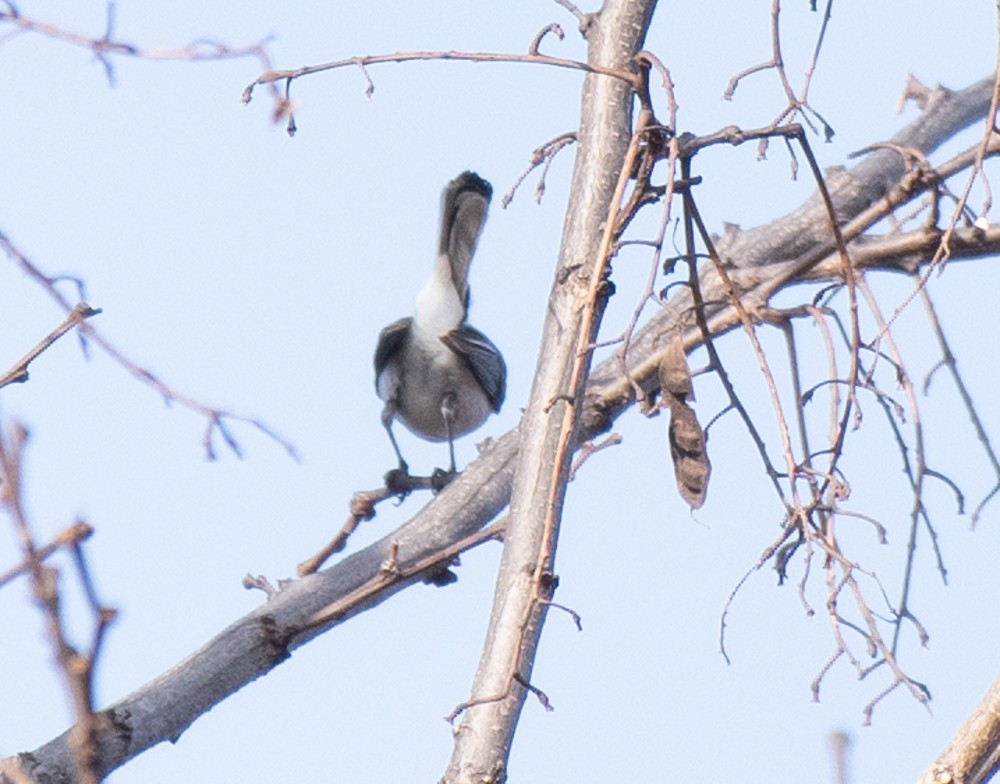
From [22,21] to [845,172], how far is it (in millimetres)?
2047

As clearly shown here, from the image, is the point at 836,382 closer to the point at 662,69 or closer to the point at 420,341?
the point at 662,69

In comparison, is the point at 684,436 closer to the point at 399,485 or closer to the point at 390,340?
the point at 399,485

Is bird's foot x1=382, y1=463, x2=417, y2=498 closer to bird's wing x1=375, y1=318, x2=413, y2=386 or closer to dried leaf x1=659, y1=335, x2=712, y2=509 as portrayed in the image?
dried leaf x1=659, y1=335, x2=712, y2=509

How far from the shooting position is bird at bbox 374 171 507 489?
642cm

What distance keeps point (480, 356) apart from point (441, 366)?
0.17m

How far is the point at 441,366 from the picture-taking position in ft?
21.8

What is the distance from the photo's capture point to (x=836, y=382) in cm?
203

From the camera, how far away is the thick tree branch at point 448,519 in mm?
2236

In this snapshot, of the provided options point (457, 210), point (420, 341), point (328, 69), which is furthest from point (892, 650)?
point (420, 341)

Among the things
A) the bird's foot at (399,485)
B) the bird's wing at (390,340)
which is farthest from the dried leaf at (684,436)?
the bird's wing at (390,340)

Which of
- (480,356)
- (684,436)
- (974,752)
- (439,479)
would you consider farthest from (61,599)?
(480,356)

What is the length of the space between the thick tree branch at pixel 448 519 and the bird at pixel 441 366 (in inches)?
117

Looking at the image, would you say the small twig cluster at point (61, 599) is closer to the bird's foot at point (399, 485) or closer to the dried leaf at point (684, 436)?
the dried leaf at point (684, 436)

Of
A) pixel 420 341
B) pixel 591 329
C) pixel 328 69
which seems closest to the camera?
pixel 591 329
